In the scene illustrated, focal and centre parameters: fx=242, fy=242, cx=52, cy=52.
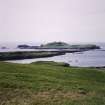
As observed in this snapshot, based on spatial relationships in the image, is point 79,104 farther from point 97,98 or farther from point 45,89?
point 45,89

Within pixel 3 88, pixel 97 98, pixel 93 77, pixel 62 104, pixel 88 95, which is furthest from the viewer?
pixel 93 77

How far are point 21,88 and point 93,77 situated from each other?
1759cm

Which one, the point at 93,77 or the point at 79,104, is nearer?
the point at 79,104

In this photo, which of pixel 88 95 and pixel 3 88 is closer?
pixel 88 95

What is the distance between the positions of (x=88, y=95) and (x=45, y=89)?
4180 millimetres

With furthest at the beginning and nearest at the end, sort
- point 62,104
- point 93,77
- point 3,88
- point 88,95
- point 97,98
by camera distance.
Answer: point 93,77 → point 3,88 → point 88,95 → point 97,98 → point 62,104

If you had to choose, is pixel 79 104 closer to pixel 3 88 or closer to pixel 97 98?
pixel 97 98

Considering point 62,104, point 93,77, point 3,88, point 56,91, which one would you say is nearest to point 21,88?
point 3,88

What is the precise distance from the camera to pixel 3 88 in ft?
74.6

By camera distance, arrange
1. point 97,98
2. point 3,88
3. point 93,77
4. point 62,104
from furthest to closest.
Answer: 1. point 93,77
2. point 3,88
3. point 97,98
4. point 62,104

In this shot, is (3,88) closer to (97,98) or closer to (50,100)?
(50,100)

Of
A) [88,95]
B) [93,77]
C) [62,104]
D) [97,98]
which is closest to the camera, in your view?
[62,104]

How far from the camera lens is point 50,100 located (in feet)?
61.9

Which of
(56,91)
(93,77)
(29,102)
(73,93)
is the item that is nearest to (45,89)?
(56,91)
